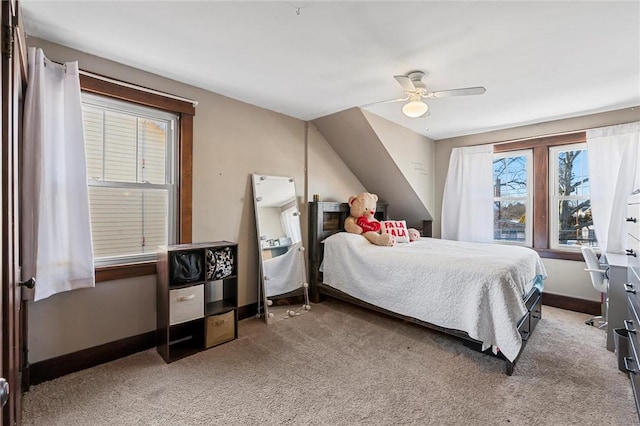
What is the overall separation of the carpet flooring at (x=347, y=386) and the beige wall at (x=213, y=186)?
0.31m

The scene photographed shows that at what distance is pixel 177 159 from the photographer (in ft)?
8.77

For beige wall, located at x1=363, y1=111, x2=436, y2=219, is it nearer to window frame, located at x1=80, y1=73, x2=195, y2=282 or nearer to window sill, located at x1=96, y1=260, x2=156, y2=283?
window frame, located at x1=80, y1=73, x2=195, y2=282

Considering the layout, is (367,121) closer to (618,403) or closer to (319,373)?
(319,373)

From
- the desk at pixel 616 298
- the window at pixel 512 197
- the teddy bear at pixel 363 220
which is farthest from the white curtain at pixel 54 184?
the window at pixel 512 197

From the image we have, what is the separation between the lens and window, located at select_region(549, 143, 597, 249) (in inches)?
142

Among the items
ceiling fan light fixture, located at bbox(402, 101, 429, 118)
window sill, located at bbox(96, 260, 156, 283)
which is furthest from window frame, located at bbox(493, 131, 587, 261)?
window sill, located at bbox(96, 260, 156, 283)

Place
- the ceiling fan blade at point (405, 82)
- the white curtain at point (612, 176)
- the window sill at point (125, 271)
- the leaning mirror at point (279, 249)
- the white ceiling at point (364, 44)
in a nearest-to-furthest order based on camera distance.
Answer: the white ceiling at point (364, 44) → the ceiling fan blade at point (405, 82) → the window sill at point (125, 271) → the white curtain at point (612, 176) → the leaning mirror at point (279, 249)

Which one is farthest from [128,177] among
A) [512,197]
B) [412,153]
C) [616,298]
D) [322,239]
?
[512,197]

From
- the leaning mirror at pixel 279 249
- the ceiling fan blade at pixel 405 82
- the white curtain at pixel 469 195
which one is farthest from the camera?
the white curtain at pixel 469 195

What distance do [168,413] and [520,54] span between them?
326 cm

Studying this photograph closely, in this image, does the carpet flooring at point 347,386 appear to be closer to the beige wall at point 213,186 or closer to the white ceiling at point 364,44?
the beige wall at point 213,186

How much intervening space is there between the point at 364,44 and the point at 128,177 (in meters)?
2.10

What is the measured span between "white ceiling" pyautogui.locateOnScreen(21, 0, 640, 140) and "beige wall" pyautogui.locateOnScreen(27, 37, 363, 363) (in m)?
0.14

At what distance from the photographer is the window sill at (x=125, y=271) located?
2.24 meters
